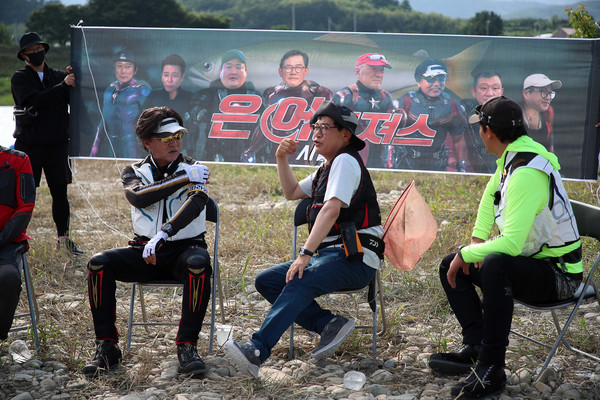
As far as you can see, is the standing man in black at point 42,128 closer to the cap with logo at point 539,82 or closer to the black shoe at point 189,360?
the black shoe at point 189,360

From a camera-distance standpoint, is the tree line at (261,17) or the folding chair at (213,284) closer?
the folding chair at (213,284)

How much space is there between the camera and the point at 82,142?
706 cm

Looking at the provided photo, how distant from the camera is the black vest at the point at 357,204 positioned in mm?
3818

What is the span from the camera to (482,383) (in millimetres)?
3217

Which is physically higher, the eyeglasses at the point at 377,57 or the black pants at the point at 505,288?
the eyeglasses at the point at 377,57

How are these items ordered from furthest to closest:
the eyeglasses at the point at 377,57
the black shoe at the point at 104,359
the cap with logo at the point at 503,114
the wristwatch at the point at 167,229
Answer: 1. the eyeglasses at the point at 377,57
2. the wristwatch at the point at 167,229
3. the black shoe at the point at 104,359
4. the cap with logo at the point at 503,114

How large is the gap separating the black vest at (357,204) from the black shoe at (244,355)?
2.87 ft

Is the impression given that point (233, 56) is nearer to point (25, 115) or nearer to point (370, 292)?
point (25, 115)

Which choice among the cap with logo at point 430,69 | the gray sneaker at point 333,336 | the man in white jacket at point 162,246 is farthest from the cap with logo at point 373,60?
the gray sneaker at point 333,336

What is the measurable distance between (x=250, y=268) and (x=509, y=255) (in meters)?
2.87

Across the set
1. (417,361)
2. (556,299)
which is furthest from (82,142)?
(556,299)

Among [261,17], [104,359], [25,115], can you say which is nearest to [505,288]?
[104,359]

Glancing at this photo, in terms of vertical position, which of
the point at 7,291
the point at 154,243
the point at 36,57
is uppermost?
the point at 36,57

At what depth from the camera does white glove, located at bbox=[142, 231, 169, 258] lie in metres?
3.74
